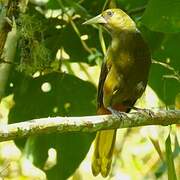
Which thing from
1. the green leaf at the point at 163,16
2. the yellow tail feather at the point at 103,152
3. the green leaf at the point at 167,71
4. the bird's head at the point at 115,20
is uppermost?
the green leaf at the point at 163,16

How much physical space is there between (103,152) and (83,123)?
1.00 meters

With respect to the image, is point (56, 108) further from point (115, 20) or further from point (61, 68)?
point (115, 20)

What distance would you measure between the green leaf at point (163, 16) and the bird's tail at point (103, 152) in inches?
25.8

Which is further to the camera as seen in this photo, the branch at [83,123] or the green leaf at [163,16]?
the green leaf at [163,16]

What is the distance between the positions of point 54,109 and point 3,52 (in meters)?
0.67

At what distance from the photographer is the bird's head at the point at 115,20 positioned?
3.37m

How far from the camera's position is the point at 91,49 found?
3.62 metres

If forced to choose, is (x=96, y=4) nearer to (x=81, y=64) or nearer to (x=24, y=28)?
(x=81, y=64)

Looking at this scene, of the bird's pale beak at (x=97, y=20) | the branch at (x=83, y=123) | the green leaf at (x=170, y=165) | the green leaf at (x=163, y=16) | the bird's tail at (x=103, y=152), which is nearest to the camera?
the branch at (x=83, y=123)

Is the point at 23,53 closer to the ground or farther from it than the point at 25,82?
farther from it

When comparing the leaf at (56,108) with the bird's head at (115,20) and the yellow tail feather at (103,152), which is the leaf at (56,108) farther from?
the bird's head at (115,20)

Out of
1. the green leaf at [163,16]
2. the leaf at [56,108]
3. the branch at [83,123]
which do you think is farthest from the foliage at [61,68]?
the branch at [83,123]

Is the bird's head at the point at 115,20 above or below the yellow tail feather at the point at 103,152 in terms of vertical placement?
above

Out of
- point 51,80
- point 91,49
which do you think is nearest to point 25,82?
point 51,80
